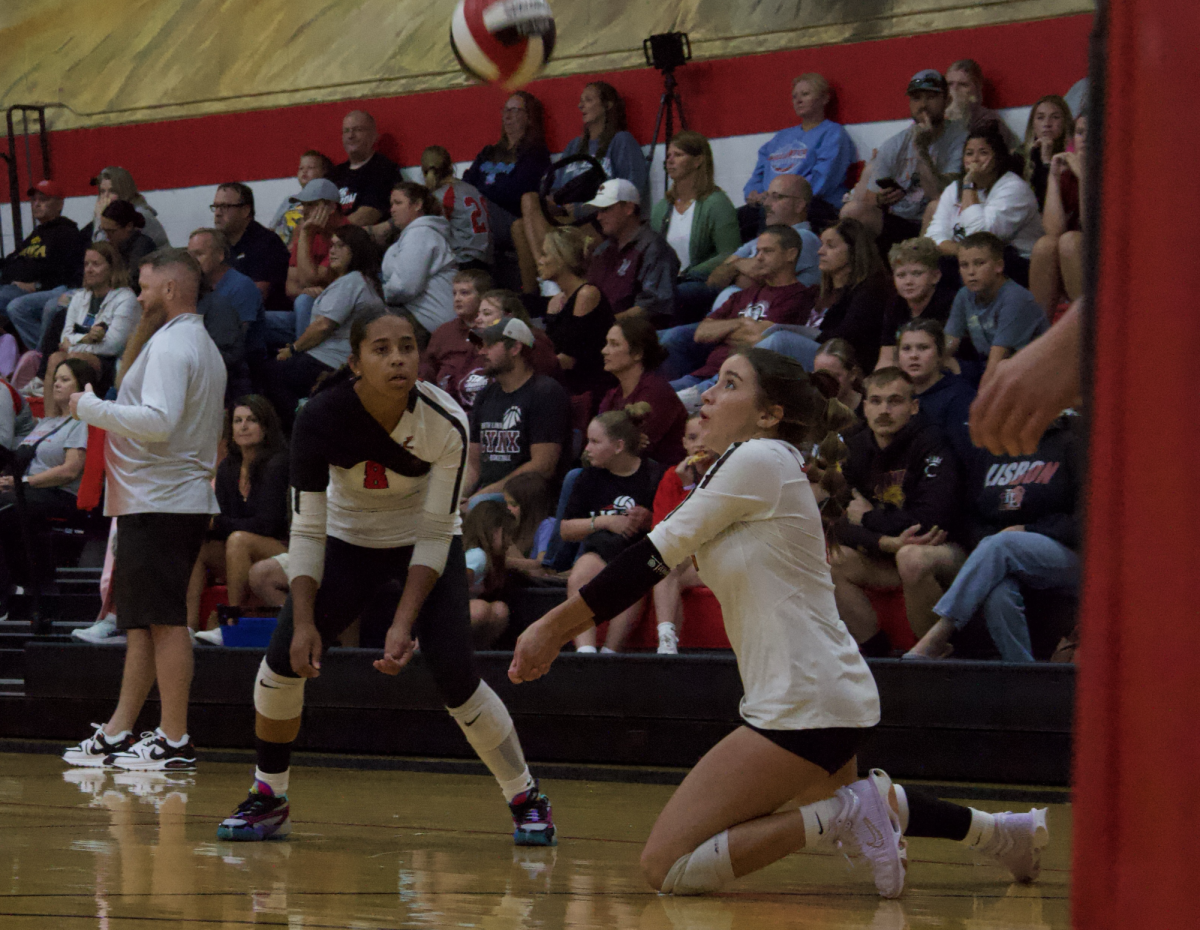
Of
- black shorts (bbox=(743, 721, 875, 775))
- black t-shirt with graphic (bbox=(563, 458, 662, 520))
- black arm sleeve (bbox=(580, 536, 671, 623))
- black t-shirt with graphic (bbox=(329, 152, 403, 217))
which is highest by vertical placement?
black t-shirt with graphic (bbox=(329, 152, 403, 217))

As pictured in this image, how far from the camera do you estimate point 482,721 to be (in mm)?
4734

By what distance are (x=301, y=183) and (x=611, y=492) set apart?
555 cm

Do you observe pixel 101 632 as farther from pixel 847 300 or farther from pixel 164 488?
pixel 847 300

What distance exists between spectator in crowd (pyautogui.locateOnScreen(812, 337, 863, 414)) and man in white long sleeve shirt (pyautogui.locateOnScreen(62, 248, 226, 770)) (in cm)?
288

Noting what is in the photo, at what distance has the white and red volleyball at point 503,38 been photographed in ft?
22.5

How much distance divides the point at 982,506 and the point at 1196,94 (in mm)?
5727

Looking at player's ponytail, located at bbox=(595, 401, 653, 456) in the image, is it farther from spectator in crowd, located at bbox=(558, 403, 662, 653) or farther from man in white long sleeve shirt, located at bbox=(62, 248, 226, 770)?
man in white long sleeve shirt, located at bbox=(62, 248, 226, 770)

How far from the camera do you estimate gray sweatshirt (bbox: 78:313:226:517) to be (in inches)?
243

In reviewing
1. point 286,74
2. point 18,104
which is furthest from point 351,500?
point 18,104

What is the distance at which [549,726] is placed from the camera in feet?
22.3

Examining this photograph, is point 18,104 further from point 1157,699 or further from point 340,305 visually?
point 1157,699

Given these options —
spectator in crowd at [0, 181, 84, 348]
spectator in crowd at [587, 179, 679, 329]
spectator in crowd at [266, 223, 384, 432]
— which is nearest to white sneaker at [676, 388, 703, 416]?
spectator in crowd at [587, 179, 679, 329]

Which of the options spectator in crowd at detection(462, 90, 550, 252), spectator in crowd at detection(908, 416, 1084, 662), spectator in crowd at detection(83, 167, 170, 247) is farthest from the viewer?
spectator in crowd at detection(83, 167, 170, 247)

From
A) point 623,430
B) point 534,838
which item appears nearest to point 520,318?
point 623,430
